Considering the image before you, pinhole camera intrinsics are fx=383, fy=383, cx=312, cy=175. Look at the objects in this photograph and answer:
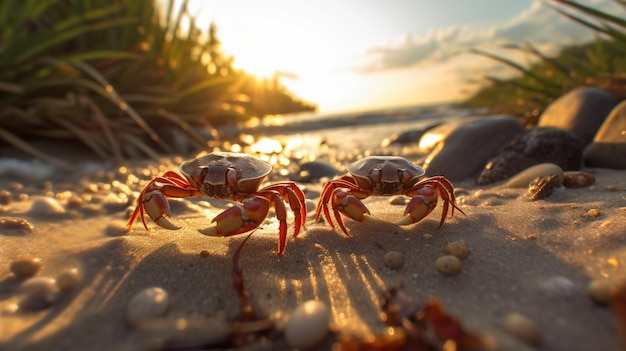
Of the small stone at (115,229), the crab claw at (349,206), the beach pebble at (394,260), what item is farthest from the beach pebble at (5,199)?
the beach pebble at (394,260)

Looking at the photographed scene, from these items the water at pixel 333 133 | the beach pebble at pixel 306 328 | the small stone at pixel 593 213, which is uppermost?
the beach pebble at pixel 306 328

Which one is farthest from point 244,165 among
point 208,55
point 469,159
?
point 208,55

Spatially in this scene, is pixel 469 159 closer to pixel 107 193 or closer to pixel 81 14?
pixel 107 193

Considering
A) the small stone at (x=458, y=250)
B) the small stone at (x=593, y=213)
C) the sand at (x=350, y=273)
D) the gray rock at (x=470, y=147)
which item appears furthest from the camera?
the gray rock at (x=470, y=147)

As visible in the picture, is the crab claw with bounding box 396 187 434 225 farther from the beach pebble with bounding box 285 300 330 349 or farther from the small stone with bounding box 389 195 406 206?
the beach pebble with bounding box 285 300 330 349

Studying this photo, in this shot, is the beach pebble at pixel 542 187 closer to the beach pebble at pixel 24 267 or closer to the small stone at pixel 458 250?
the small stone at pixel 458 250

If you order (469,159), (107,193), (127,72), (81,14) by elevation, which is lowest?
(469,159)
